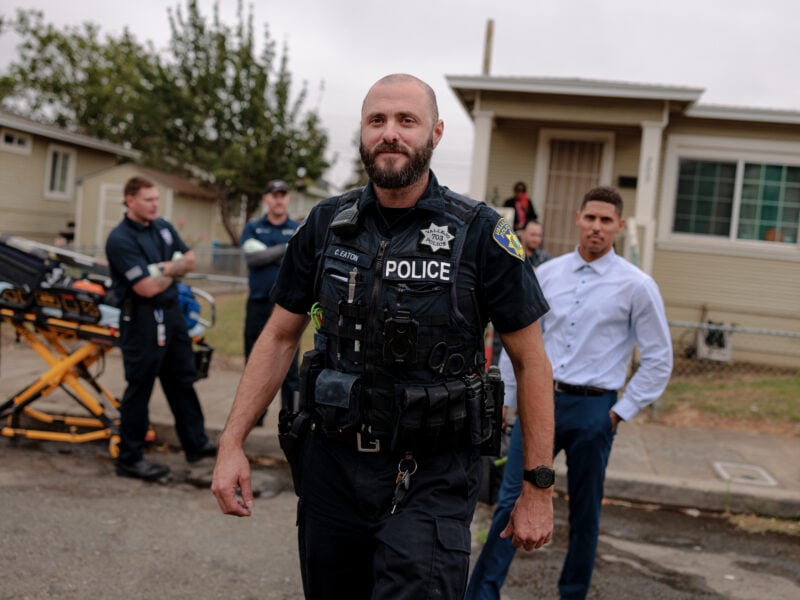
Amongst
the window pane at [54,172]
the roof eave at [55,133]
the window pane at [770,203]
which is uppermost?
the roof eave at [55,133]

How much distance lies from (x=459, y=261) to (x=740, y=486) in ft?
15.1

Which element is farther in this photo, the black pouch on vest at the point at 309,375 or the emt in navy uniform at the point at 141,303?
the emt in navy uniform at the point at 141,303

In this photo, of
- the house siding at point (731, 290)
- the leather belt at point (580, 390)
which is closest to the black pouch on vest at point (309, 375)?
the leather belt at point (580, 390)

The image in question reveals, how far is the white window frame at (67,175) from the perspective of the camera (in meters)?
27.2

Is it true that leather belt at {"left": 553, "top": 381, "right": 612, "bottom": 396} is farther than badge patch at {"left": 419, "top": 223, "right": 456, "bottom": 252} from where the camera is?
Yes

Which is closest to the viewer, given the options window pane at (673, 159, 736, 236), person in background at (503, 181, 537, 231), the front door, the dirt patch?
the dirt patch

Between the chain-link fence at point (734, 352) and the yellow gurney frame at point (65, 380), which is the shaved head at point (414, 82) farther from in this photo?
the chain-link fence at point (734, 352)

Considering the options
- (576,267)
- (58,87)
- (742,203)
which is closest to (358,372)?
(576,267)

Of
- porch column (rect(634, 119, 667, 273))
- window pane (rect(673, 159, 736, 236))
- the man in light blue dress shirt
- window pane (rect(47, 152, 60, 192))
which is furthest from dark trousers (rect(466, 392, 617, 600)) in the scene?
window pane (rect(47, 152, 60, 192))

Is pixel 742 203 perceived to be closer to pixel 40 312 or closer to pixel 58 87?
pixel 40 312

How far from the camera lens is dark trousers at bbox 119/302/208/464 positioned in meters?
Result: 5.71

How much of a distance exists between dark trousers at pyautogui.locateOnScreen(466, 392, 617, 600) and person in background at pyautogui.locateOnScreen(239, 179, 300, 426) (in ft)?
9.95

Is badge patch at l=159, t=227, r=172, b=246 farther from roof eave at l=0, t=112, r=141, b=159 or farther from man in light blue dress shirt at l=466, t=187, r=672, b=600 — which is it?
roof eave at l=0, t=112, r=141, b=159

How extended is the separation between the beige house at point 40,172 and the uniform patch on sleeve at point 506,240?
79.9 feet
